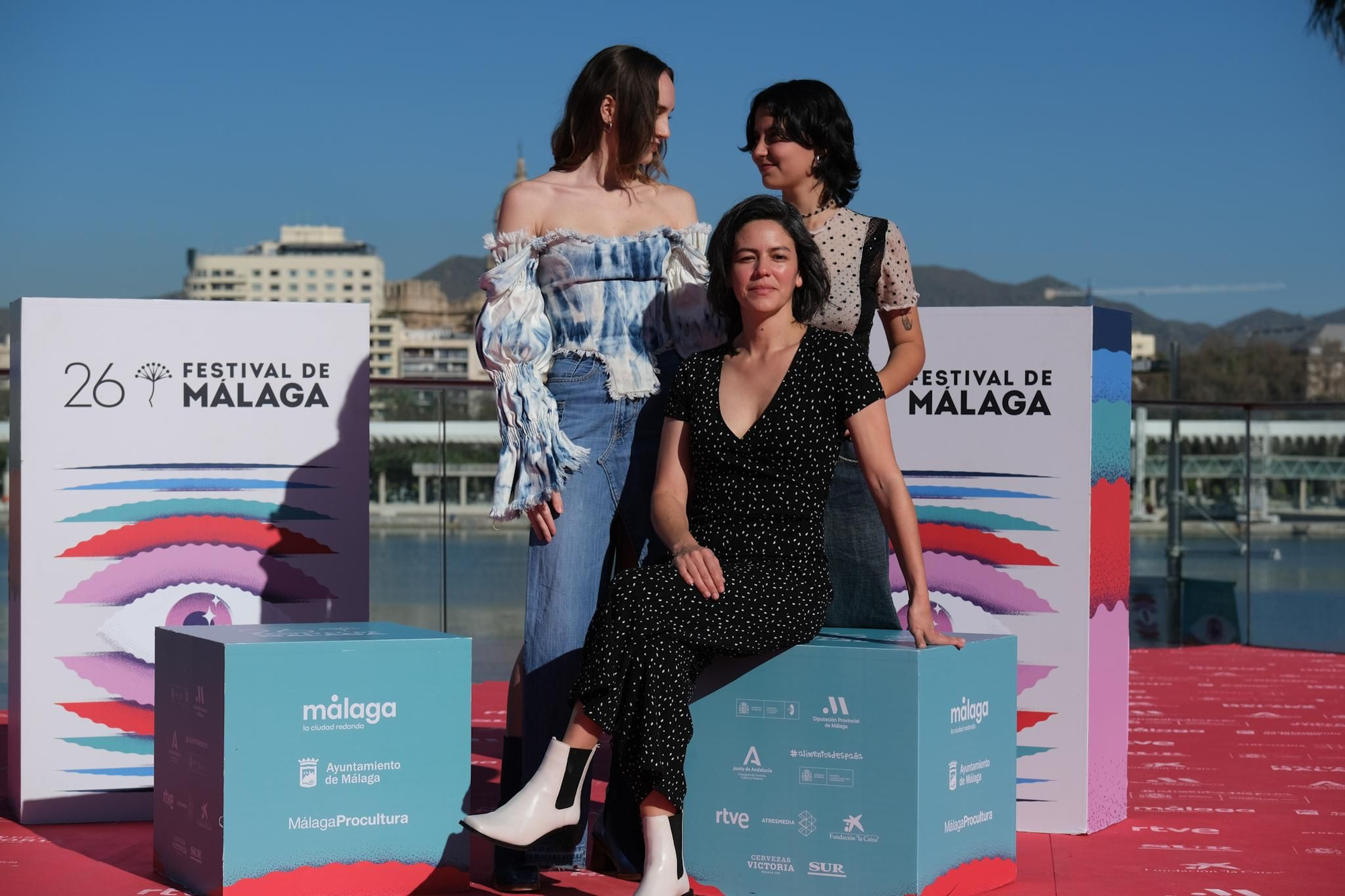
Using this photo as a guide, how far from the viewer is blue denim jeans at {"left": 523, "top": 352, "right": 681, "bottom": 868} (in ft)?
9.77

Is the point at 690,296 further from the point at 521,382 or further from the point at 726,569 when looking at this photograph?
the point at 726,569

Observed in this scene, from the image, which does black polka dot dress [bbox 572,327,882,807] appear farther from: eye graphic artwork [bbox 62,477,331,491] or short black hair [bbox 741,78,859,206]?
eye graphic artwork [bbox 62,477,331,491]

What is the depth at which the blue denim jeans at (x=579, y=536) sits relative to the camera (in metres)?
2.98

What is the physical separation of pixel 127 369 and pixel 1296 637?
19.7ft

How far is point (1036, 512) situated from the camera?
11.4ft

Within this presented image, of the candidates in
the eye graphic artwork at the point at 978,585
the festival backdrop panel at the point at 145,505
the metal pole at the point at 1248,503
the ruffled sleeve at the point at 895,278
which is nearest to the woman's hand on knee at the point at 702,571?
the ruffled sleeve at the point at 895,278

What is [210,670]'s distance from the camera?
2648 millimetres

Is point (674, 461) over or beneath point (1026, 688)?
over

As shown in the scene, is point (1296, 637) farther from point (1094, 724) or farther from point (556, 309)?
point (556, 309)

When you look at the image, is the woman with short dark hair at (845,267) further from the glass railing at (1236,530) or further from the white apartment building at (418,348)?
the white apartment building at (418,348)

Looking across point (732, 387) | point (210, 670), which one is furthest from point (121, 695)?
point (732, 387)

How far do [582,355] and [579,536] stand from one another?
355 mm

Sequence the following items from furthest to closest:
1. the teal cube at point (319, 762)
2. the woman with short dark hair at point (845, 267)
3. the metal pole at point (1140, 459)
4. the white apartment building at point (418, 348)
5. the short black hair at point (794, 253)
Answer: the white apartment building at point (418, 348) → the metal pole at point (1140, 459) → the woman with short dark hair at point (845, 267) → the short black hair at point (794, 253) → the teal cube at point (319, 762)

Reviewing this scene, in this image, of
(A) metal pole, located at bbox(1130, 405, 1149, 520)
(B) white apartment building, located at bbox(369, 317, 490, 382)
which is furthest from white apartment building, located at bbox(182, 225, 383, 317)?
(A) metal pole, located at bbox(1130, 405, 1149, 520)
